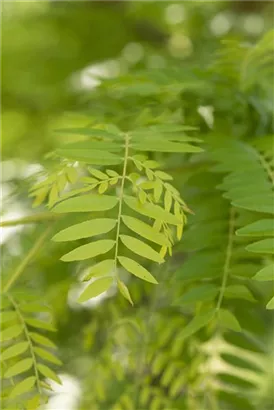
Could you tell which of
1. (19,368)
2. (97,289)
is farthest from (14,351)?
(97,289)

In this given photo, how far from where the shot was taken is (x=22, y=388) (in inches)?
19.4

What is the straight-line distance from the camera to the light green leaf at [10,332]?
1.73 ft

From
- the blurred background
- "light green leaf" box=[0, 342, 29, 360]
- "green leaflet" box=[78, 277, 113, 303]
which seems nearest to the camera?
"green leaflet" box=[78, 277, 113, 303]

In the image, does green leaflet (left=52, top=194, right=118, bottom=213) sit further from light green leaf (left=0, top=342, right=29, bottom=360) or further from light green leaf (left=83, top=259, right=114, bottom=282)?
light green leaf (left=0, top=342, right=29, bottom=360)

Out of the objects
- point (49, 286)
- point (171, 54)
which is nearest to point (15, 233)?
point (49, 286)

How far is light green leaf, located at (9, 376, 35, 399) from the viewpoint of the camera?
49 centimetres

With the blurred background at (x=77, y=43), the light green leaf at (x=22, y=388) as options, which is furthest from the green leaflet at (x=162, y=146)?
the blurred background at (x=77, y=43)

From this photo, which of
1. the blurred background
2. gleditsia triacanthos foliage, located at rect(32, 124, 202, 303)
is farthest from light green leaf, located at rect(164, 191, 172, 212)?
the blurred background

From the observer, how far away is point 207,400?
0.71 metres

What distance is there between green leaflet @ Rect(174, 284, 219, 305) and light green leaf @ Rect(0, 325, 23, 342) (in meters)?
0.14

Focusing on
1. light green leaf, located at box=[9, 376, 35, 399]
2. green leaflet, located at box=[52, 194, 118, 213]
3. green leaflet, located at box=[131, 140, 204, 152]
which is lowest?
light green leaf, located at box=[9, 376, 35, 399]

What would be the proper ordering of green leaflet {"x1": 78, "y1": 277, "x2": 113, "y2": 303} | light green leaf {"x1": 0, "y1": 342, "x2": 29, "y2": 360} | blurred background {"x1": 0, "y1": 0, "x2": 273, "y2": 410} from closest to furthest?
green leaflet {"x1": 78, "y1": 277, "x2": 113, "y2": 303} < light green leaf {"x1": 0, "y1": 342, "x2": 29, "y2": 360} < blurred background {"x1": 0, "y1": 0, "x2": 273, "y2": 410}

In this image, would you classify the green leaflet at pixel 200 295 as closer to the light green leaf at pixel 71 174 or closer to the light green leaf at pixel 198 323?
the light green leaf at pixel 198 323

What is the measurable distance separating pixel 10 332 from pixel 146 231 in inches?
6.9
